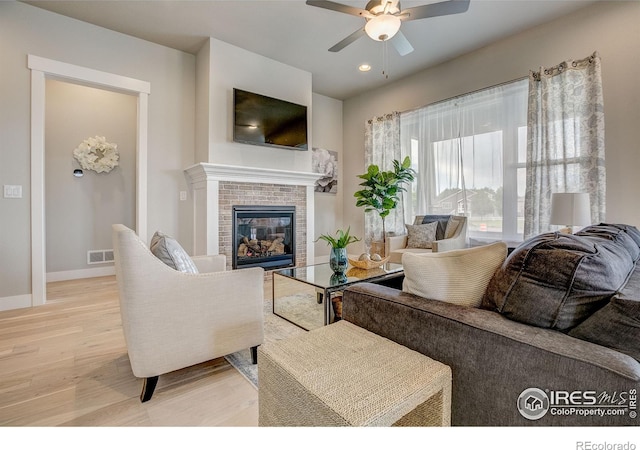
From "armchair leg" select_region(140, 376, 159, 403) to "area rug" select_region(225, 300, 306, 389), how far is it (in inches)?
17.4

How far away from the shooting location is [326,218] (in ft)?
17.0

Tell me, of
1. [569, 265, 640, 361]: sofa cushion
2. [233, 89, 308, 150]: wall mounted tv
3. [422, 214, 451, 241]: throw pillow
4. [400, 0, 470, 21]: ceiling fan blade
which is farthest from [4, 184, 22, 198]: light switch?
[422, 214, 451, 241]: throw pillow

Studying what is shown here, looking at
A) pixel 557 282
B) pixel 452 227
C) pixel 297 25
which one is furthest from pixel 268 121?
pixel 557 282

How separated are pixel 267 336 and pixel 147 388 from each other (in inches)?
32.5

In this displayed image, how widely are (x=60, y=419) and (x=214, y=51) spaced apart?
359 centimetres

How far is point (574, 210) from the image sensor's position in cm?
246

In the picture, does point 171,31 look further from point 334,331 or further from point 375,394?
point 375,394

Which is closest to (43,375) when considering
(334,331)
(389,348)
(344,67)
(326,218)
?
(334,331)

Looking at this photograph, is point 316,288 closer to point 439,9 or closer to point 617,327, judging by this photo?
point 617,327

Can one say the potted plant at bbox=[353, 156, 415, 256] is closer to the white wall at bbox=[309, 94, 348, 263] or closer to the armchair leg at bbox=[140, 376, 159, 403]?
the white wall at bbox=[309, 94, 348, 263]

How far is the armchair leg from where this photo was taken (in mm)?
1422

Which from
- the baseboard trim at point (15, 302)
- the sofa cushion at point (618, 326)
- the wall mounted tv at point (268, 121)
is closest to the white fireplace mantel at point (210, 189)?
the wall mounted tv at point (268, 121)

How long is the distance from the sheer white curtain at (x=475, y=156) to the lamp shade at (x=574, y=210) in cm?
76

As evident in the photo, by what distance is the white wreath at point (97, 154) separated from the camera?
3.86 metres
